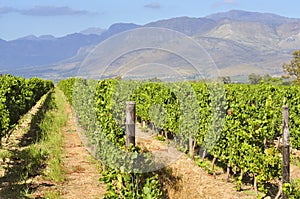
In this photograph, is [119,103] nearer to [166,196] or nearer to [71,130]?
[166,196]

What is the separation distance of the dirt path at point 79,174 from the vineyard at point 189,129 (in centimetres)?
36

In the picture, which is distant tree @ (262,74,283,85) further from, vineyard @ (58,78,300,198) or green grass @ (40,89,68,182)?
green grass @ (40,89,68,182)

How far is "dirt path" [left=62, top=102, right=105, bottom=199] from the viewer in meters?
7.24

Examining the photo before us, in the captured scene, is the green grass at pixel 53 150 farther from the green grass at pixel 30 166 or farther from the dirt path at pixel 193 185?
the dirt path at pixel 193 185

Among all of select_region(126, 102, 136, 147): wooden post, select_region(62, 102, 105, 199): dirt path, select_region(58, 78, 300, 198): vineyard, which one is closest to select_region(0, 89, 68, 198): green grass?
select_region(62, 102, 105, 199): dirt path

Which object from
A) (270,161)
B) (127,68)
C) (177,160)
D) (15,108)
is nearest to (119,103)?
(127,68)

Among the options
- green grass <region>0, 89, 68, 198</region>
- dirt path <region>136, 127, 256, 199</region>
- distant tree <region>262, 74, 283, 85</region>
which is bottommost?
dirt path <region>136, 127, 256, 199</region>

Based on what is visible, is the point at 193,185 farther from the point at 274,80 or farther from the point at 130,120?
the point at 274,80

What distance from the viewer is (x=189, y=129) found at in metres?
11.1

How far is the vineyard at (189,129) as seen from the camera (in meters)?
5.79

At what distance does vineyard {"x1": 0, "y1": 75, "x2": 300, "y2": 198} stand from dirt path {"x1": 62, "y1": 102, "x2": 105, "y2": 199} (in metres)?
0.36

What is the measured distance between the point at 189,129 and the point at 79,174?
381 cm

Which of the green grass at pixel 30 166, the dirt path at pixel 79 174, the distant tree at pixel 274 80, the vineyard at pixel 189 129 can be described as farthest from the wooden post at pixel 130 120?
the distant tree at pixel 274 80

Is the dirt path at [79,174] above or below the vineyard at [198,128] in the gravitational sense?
below
